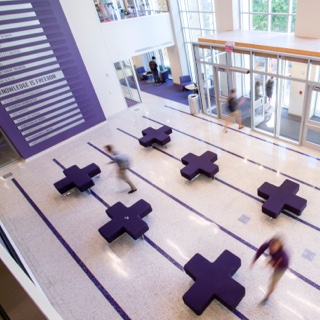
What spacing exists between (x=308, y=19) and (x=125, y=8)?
7.71 meters

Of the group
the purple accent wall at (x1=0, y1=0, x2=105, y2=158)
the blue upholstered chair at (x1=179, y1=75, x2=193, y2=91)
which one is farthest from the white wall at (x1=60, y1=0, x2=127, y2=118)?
the blue upholstered chair at (x1=179, y1=75, x2=193, y2=91)

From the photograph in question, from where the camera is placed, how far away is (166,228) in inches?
242

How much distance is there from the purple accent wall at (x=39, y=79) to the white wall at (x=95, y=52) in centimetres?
30

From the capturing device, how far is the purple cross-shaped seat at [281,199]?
5656 millimetres

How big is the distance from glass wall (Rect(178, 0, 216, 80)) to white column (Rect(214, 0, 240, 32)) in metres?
1.31

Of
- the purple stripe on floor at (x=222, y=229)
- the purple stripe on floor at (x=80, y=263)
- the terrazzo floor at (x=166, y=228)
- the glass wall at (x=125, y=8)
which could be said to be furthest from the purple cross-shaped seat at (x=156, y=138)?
the glass wall at (x=125, y=8)

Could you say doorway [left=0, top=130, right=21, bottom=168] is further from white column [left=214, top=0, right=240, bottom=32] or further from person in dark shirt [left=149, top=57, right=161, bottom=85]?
white column [left=214, top=0, right=240, bottom=32]

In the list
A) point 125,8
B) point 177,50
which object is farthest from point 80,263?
point 177,50

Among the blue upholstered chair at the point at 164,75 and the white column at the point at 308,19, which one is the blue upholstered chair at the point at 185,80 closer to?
the blue upholstered chair at the point at 164,75

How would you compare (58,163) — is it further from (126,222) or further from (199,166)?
(199,166)

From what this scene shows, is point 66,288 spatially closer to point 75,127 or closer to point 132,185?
point 132,185

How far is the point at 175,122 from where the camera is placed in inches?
411

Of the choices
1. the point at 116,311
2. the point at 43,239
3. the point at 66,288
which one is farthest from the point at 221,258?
the point at 43,239

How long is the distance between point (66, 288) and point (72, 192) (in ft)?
9.97
